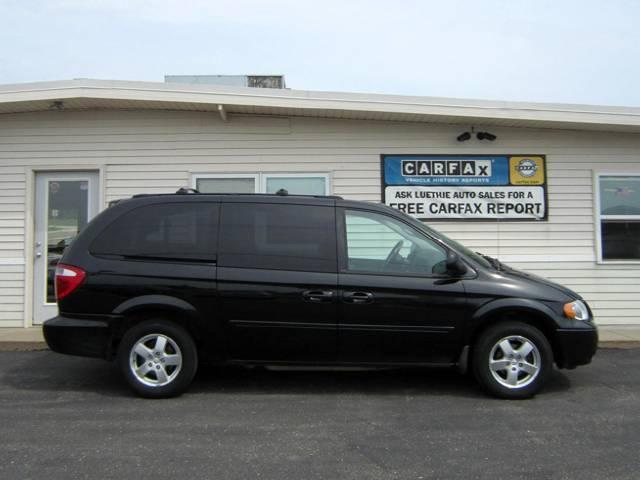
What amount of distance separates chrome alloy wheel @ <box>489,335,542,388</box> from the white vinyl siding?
11.0 ft

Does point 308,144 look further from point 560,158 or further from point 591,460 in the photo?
point 591,460

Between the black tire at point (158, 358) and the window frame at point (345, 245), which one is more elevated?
the window frame at point (345, 245)

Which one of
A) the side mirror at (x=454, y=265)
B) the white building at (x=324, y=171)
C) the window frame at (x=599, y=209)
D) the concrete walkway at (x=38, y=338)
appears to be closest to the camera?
the side mirror at (x=454, y=265)

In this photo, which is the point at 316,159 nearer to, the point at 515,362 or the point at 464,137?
the point at 464,137

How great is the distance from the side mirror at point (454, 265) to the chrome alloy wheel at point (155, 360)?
252 cm

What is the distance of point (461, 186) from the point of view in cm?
827

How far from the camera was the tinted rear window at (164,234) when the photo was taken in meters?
5.17

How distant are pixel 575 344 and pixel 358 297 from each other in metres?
1.99

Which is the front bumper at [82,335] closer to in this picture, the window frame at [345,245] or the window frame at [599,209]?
the window frame at [345,245]

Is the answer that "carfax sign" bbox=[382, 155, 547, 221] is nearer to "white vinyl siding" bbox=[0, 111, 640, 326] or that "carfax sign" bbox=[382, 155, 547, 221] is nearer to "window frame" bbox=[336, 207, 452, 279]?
"white vinyl siding" bbox=[0, 111, 640, 326]

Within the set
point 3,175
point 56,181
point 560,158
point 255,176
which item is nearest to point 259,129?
point 255,176

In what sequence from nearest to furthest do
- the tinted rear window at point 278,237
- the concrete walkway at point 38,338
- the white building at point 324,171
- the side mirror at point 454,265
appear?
the side mirror at point 454,265 → the tinted rear window at point 278,237 → the concrete walkway at point 38,338 → the white building at point 324,171

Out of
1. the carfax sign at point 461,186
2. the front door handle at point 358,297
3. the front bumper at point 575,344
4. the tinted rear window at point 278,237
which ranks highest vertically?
the carfax sign at point 461,186

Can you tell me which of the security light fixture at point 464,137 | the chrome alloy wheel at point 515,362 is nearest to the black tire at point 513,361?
the chrome alloy wheel at point 515,362
